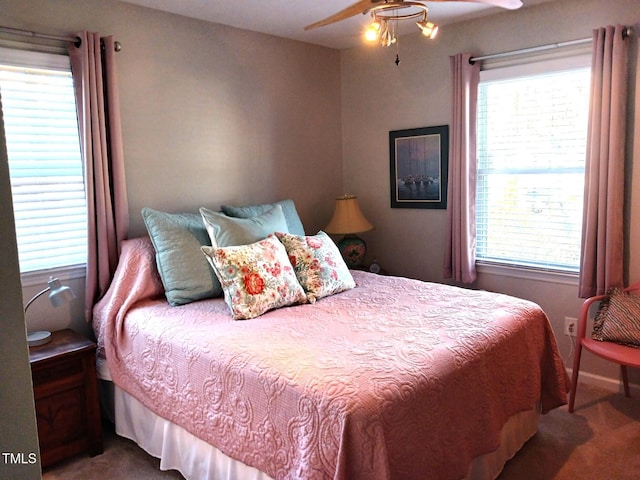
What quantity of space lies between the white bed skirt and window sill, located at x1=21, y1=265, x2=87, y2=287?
688mm

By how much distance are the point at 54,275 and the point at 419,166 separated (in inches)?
102

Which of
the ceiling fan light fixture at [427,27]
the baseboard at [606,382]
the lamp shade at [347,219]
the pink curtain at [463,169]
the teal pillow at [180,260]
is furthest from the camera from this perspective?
the lamp shade at [347,219]

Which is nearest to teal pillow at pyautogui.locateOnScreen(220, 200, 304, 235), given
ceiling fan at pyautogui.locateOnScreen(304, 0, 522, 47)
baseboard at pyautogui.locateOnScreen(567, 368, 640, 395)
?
ceiling fan at pyautogui.locateOnScreen(304, 0, 522, 47)

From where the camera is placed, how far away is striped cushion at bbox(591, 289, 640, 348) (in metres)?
2.70

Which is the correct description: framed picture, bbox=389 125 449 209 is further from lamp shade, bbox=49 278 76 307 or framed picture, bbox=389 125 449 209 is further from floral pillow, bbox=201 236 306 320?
lamp shade, bbox=49 278 76 307

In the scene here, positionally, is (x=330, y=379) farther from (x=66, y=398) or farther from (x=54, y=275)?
(x=54, y=275)

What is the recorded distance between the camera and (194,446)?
2135 millimetres

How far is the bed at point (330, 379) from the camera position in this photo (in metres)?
1.64

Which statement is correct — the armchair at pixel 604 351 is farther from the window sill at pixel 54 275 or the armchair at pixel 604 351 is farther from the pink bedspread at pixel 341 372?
the window sill at pixel 54 275

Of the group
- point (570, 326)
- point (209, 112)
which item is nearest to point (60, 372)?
point (209, 112)

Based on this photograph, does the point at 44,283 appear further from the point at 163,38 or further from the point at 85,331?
the point at 163,38

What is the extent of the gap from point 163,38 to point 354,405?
8.36ft

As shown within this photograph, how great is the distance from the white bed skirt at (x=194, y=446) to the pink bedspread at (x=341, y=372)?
7 centimetres

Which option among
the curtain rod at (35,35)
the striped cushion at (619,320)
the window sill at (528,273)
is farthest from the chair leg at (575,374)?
the curtain rod at (35,35)
